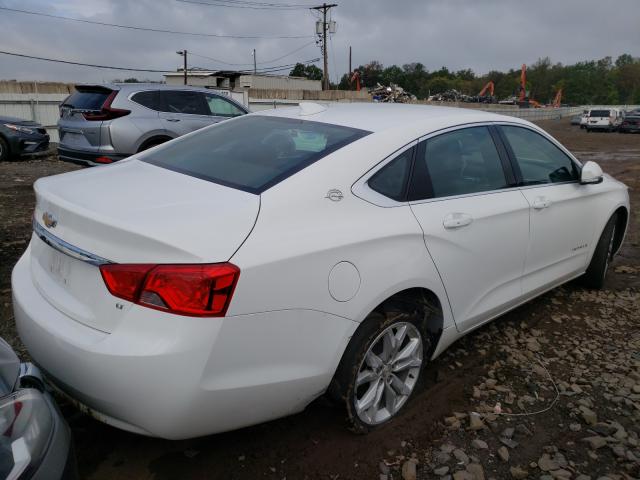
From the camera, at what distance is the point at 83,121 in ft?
27.6

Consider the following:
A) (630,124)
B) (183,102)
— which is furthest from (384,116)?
(630,124)

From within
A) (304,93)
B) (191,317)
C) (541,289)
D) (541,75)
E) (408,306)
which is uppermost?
(541,75)

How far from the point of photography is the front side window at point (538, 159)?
358 centimetres

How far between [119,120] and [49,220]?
6.51 metres

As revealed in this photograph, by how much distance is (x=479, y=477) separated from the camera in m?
2.43

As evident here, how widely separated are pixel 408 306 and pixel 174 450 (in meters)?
1.29

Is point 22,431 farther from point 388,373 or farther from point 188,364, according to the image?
point 388,373

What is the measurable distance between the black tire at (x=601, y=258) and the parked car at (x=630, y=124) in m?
32.9

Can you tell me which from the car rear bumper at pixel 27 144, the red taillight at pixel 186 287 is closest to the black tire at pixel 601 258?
the red taillight at pixel 186 287

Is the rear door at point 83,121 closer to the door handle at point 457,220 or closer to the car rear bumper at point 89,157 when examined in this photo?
the car rear bumper at point 89,157

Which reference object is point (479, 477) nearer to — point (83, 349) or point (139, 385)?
point (139, 385)

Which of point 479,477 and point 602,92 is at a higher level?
point 602,92

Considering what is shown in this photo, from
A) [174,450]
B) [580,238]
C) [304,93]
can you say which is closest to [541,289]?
[580,238]

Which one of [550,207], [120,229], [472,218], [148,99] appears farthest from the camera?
[148,99]
